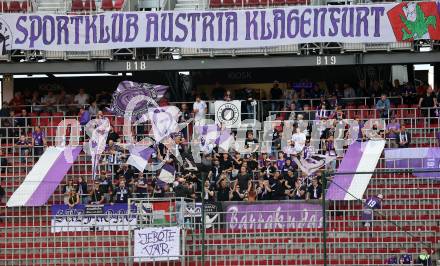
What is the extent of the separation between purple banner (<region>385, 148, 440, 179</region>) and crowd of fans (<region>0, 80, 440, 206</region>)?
37cm

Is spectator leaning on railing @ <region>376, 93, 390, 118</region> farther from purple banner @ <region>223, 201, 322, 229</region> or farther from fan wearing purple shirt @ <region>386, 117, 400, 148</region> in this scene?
purple banner @ <region>223, 201, 322, 229</region>

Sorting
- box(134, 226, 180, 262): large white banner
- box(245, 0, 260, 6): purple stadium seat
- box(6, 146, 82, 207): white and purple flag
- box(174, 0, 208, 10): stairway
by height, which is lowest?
box(134, 226, 180, 262): large white banner

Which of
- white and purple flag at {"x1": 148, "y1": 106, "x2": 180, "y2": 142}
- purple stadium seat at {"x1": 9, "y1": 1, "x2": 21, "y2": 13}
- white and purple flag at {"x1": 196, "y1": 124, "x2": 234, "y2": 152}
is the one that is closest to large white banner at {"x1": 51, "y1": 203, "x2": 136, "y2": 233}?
white and purple flag at {"x1": 148, "y1": 106, "x2": 180, "y2": 142}

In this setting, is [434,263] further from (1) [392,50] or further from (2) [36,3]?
(2) [36,3]

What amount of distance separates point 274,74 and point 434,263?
42.7 feet

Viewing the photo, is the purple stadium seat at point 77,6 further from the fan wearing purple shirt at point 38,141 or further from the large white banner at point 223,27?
the fan wearing purple shirt at point 38,141

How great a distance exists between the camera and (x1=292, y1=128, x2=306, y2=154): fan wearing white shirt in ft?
107

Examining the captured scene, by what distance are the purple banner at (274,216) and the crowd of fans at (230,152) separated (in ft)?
2.61

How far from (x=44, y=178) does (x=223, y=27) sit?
20.1ft

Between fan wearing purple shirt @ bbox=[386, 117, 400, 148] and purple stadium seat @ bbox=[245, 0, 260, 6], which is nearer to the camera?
fan wearing purple shirt @ bbox=[386, 117, 400, 148]

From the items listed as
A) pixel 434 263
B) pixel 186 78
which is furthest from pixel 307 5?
pixel 434 263

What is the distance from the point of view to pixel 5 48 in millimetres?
35312

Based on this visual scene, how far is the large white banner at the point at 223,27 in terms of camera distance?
34438mm

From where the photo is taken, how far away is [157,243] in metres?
28.4
